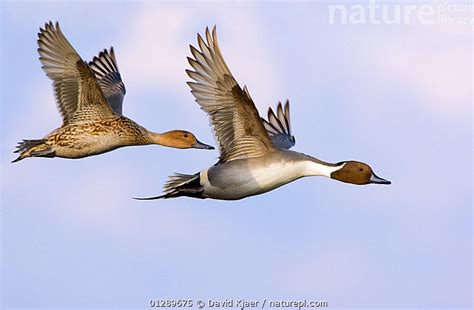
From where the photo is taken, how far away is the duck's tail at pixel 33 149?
9703mm

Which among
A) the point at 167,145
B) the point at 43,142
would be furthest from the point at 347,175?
the point at 43,142

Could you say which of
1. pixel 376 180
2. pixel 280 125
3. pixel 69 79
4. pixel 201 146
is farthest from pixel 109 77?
pixel 376 180

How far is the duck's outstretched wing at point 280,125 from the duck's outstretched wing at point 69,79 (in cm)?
164

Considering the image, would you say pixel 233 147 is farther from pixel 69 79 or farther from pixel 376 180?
pixel 69 79

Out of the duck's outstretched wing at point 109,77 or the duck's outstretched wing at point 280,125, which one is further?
the duck's outstretched wing at point 109,77

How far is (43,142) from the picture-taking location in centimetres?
976

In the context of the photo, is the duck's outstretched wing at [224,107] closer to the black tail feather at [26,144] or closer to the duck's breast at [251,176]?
the duck's breast at [251,176]

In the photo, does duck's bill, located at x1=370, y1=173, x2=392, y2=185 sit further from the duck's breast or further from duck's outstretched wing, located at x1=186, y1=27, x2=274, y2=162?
duck's outstretched wing, located at x1=186, y1=27, x2=274, y2=162

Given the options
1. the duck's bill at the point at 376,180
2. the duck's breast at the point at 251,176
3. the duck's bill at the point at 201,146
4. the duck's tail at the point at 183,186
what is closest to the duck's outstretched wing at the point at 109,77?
the duck's bill at the point at 201,146

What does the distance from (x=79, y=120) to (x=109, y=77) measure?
200 centimetres

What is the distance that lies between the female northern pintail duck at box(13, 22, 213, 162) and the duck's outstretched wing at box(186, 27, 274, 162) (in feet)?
4.97

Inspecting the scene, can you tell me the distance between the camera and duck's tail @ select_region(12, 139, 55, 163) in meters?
9.70

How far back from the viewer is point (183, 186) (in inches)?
336

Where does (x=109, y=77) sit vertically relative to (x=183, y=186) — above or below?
above
